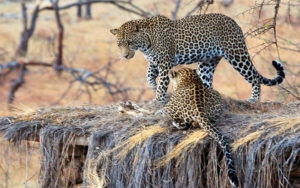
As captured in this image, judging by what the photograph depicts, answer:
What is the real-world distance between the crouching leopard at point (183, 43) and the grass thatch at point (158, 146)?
2.74 ft

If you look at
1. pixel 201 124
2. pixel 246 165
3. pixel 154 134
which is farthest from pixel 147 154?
pixel 246 165

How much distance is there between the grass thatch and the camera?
6852 millimetres

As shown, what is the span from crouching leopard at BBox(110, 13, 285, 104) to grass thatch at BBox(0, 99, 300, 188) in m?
0.84

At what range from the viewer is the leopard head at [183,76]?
323 inches

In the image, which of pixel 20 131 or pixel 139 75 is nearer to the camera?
pixel 20 131

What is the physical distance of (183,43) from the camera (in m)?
9.60

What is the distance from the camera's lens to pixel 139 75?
2633cm

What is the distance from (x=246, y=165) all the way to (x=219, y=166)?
366 mm

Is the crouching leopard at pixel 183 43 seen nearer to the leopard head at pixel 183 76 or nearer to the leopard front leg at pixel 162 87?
the leopard front leg at pixel 162 87

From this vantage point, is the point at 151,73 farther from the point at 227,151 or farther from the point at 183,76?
the point at 227,151

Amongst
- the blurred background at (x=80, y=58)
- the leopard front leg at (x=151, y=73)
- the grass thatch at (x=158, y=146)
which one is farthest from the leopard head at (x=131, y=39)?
the blurred background at (x=80, y=58)

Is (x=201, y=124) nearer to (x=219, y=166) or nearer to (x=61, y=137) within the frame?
(x=219, y=166)

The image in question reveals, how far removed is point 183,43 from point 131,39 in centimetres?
88

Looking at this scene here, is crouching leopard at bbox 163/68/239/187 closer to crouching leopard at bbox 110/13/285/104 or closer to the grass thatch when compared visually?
the grass thatch
